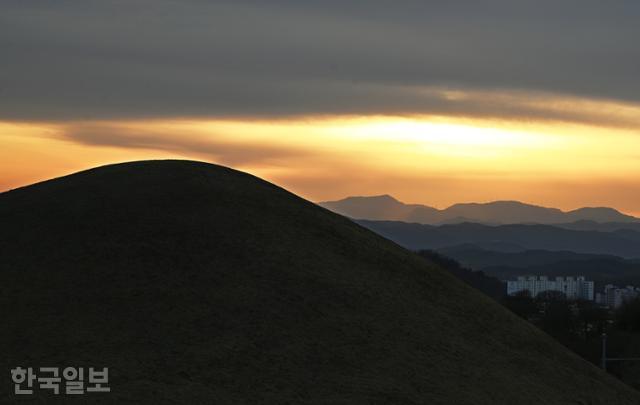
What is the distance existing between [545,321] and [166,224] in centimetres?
4630

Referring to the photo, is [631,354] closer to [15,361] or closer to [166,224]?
[166,224]

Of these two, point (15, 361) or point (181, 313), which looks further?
point (181, 313)

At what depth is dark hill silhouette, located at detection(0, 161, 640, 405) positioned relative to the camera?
99.2 ft

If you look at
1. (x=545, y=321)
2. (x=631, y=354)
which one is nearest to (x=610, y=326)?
(x=545, y=321)

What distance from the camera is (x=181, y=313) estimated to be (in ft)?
111

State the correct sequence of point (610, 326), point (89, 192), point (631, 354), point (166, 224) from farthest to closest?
point (610, 326) → point (631, 354) → point (89, 192) → point (166, 224)

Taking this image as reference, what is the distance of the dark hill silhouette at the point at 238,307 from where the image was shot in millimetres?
30250

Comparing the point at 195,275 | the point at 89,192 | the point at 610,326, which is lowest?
the point at 610,326

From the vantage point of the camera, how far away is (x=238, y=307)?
35.0m

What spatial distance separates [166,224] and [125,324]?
925 cm

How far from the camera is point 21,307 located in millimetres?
33656

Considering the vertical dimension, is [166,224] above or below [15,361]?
above

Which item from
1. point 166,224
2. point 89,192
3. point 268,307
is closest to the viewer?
point 268,307

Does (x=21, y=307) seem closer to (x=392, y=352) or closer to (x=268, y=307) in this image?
(x=268, y=307)
